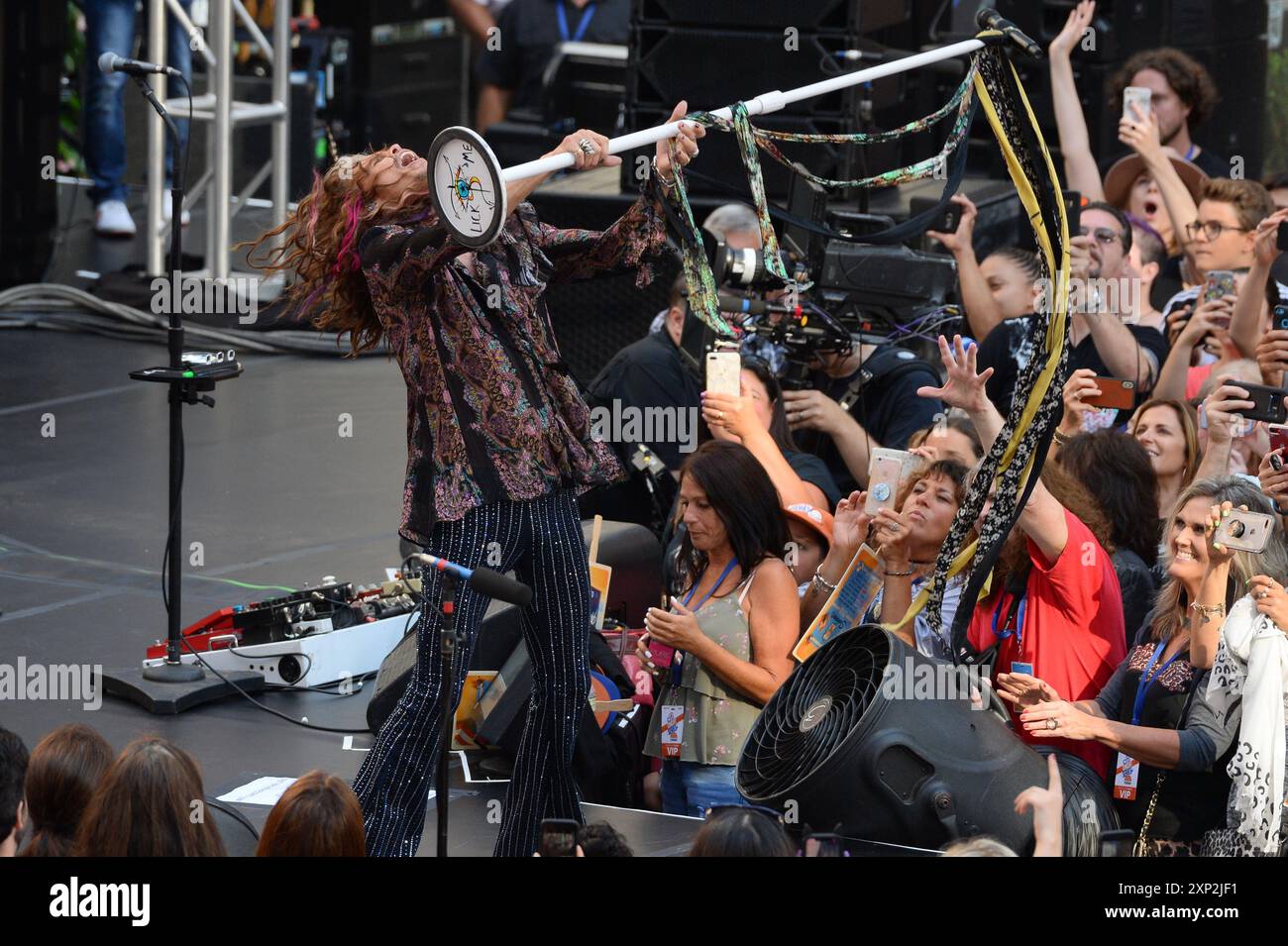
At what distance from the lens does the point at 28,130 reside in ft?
32.5

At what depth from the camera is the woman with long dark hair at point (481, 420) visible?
3.62 m

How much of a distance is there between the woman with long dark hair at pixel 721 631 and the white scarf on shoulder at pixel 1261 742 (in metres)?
1.20

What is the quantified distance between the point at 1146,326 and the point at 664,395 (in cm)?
160

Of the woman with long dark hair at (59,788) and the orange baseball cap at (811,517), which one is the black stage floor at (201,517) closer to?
the orange baseball cap at (811,517)

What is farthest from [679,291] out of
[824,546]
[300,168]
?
[300,168]

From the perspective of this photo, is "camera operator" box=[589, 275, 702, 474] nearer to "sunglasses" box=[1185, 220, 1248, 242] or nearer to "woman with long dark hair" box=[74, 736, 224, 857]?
"sunglasses" box=[1185, 220, 1248, 242]

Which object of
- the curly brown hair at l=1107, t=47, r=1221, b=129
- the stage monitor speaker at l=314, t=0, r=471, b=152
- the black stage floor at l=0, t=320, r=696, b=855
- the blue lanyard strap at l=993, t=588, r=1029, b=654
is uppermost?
the stage monitor speaker at l=314, t=0, r=471, b=152

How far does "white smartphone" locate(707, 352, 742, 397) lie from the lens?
4.88 meters

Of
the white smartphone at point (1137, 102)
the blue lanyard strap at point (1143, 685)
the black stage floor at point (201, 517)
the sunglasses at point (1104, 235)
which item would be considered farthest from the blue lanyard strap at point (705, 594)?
the white smartphone at point (1137, 102)

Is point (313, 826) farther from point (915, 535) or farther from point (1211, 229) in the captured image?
point (1211, 229)

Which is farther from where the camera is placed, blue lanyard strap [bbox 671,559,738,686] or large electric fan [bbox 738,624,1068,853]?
blue lanyard strap [bbox 671,559,738,686]

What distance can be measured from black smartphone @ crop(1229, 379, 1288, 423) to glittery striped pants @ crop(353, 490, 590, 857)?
5.46 ft

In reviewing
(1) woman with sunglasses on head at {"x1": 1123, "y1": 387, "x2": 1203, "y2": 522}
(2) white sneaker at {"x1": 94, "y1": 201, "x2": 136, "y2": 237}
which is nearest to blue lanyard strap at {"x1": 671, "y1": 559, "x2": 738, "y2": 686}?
(1) woman with sunglasses on head at {"x1": 1123, "y1": 387, "x2": 1203, "y2": 522}

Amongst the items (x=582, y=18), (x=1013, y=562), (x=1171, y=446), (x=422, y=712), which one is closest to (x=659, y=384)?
(x=1171, y=446)
